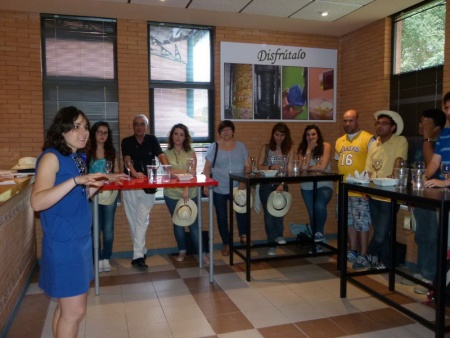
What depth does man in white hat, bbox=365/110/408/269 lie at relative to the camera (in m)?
4.24

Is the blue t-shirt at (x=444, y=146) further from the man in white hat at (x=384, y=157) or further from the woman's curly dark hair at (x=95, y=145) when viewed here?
the woman's curly dark hair at (x=95, y=145)

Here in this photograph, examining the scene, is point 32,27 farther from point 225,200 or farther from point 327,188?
point 327,188

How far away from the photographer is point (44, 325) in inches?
131

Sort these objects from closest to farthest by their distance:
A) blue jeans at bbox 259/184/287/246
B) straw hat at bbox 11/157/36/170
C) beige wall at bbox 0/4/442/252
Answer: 1. straw hat at bbox 11/157/36/170
2. beige wall at bbox 0/4/442/252
3. blue jeans at bbox 259/184/287/246

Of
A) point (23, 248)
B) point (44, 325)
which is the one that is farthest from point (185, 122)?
point (44, 325)

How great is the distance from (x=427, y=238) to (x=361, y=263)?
973mm

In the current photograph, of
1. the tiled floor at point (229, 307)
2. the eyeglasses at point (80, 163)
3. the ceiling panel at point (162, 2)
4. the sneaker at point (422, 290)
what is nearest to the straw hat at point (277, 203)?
the tiled floor at point (229, 307)

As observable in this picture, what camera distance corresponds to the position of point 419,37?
5.05 m

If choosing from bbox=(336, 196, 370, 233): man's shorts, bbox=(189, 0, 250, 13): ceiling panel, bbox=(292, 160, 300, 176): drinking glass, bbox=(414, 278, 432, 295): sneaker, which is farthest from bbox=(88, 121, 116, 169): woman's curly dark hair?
bbox=(414, 278, 432, 295): sneaker

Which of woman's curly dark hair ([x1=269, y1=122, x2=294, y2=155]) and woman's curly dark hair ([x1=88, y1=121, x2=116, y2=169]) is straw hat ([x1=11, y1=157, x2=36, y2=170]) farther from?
woman's curly dark hair ([x1=269, y1=122, x2=294, y2=155])

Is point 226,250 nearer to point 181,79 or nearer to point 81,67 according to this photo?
point 181,79

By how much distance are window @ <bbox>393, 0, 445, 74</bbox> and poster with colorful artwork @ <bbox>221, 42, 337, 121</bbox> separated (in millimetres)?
1131

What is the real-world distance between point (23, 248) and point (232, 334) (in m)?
2.34

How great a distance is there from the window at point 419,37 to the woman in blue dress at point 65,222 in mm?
4446
